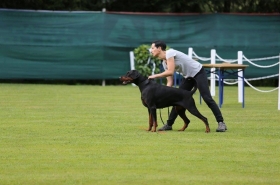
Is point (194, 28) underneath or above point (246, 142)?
above

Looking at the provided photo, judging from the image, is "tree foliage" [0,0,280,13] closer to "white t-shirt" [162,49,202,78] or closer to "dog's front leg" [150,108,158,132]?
"white t-shirt" [162,49,202,78]

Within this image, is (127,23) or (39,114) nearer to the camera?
(39,114)

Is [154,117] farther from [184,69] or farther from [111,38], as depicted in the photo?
[111,38]

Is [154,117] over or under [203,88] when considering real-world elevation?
under

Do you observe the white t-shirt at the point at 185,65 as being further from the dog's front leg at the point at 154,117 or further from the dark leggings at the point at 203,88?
the dog's front leg at the point at 154,117

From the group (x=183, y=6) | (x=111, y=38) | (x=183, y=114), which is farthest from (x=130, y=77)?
(x=183, y=6)

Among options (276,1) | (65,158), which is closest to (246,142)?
(65,158)

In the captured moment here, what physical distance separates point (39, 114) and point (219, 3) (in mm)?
13632

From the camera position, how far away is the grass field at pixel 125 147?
7.59 metres

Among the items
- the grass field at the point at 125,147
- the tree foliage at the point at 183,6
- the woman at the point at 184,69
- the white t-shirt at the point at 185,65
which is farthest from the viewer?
the tree foliage at the point at 183,6

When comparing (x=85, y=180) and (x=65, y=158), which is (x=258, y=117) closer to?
(x=65, y=158)

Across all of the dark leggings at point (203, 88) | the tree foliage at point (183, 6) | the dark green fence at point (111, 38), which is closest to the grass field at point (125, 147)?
the dark leggings at point (203, 88)

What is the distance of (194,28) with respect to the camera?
23.2 meters

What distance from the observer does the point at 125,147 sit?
31.4ft
